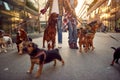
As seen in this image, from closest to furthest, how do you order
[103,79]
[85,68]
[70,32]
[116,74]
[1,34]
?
[103,79] → [116,74] → [85,68] → [1,34] → [70,32]

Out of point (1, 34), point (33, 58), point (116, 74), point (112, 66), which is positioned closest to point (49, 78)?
point (33, 58)

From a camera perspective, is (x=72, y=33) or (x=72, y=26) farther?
(x=72, y=33)

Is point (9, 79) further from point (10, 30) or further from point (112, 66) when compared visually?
point (10, 30)

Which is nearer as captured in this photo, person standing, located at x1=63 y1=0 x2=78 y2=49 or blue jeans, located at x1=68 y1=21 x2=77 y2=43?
person standing, located at x1=63 y1=0 x2=78 y2=49

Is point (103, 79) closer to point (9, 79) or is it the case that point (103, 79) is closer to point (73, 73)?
point (73, 73)

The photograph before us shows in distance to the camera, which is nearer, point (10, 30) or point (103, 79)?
point (103, 79)

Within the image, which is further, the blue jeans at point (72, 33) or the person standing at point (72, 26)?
the blue jeans at point (72, 33)

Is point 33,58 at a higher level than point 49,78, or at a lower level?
higher

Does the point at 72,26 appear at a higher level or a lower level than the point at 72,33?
higher

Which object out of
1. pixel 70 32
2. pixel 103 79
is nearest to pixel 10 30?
pixel 70 32

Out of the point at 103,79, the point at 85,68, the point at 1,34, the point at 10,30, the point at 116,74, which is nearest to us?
the point at 103,79

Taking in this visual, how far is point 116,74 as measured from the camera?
6.11m

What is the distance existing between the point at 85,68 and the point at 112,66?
0.72 metres

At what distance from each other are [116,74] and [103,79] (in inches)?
23.6
